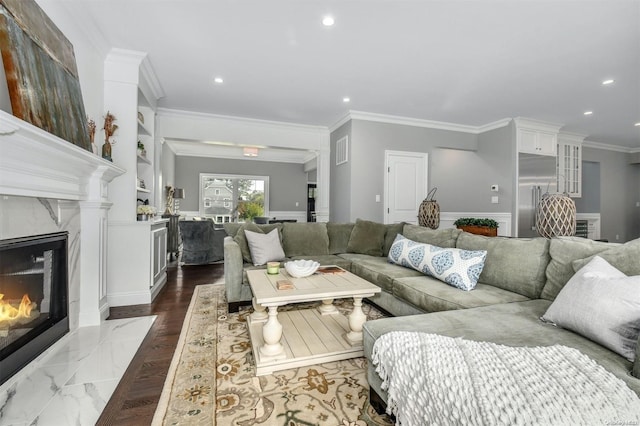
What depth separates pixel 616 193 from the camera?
6691 mm

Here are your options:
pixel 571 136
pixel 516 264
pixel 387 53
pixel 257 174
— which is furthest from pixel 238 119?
pixel 571 136

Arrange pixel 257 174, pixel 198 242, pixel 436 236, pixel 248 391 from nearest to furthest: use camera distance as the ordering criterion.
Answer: pixel 248 391, pixel 436 236, pixel 198 242, pixel 257 174

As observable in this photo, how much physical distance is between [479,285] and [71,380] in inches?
110

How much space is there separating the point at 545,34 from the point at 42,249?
4.26 metres

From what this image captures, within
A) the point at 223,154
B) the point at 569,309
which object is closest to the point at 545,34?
the point at 569,309

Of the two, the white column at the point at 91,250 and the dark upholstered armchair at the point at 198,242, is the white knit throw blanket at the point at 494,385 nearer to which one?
the white column at the point at 91,250

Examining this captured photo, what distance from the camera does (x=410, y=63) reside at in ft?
10.1

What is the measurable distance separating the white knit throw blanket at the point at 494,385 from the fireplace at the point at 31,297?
200 centimetres

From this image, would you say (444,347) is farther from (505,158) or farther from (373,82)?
(505,158)

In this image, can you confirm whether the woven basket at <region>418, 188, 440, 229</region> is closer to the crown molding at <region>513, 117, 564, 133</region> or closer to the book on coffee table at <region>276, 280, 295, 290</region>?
the book on coffee table at <region>276, 280, 295, 290</region>

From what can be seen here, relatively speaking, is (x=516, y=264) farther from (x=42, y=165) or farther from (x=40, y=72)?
(x=40, y=72)

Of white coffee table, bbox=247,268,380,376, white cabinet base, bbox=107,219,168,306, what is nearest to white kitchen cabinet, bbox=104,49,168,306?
white cabinet base, bbox=107,219,168,306

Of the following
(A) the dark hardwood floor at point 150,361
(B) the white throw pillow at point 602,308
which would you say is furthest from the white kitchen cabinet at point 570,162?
(A) the dark hardwood floor at point 150,361

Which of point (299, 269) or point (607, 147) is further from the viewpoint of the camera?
point (607, 147)
